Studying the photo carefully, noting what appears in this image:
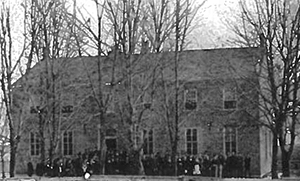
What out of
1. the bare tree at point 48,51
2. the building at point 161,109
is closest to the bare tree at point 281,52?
the building at point 161,109

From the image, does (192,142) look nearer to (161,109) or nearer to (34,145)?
(161,109)

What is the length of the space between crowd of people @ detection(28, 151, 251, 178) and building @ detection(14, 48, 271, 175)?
4.68 ft

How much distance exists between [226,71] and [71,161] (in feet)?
34.2

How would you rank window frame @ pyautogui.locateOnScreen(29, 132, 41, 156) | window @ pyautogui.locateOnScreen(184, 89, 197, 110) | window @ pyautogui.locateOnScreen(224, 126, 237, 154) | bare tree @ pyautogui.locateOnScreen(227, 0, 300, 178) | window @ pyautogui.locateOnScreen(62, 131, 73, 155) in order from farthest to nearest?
window frame @ pyautogui.locateOnScreen(29, 132, 41, 156) < window @ pyautogui.locateOnScreen(62, 131, 73, 155) < window @ pyautogui.locateOnScreen(184, 89, 197, 110) < window @ pyautogui.locateOnScreen(224, 126, 237, 154) < bare tree @ pyautogui.locateOnScreen(227, 0, 300, 178)

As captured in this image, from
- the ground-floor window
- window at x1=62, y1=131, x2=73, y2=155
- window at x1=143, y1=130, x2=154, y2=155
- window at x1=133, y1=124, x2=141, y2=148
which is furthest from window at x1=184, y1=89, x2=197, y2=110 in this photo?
window at x1=62, y1=131, x2=73, y2=155

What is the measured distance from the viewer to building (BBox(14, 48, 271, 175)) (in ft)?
106

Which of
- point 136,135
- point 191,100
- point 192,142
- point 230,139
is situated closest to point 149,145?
point 192,142

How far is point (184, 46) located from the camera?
30047 mm

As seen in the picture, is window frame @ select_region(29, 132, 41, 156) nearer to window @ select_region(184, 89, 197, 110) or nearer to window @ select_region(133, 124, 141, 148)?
window @ select_region(184, 89, 197, 110)

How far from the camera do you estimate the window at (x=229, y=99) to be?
112 feet

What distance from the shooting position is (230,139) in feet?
112

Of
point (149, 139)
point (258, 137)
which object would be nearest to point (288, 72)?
point (258, 137)

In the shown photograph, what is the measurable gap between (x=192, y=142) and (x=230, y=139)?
229 centimetres

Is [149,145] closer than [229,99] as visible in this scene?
No
